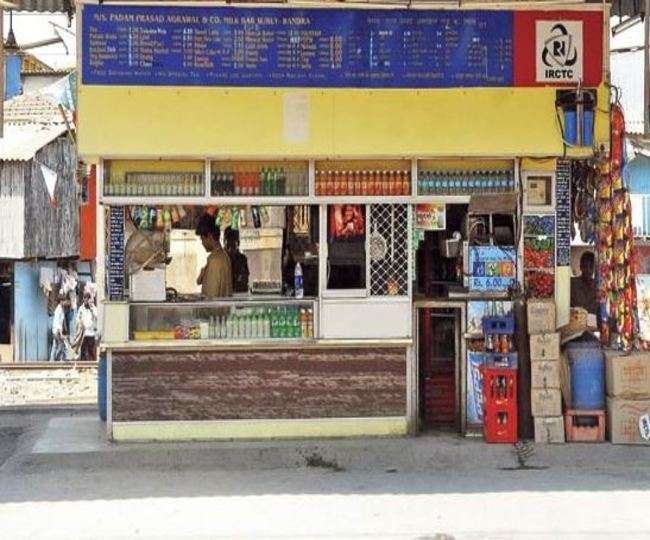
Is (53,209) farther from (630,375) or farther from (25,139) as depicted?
(630,375)

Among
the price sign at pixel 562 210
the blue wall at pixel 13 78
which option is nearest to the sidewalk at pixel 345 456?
the price sign at pixel 562 210

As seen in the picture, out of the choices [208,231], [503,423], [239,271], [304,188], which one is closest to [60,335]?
[239,271]

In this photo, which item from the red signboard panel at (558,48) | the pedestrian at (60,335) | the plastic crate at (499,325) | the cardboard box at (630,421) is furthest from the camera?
the pedestrian at (60,335)

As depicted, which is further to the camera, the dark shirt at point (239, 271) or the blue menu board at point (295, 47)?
the dark shirt at point (239, 271)

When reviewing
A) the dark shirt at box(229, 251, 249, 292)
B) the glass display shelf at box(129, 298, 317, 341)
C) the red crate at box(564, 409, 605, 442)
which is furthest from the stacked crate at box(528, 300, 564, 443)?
the dark shirt at box(229, 251, 249, 292)

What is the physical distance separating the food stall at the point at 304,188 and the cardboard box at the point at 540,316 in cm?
25

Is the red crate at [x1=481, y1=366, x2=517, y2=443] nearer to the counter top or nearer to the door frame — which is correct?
the door frame

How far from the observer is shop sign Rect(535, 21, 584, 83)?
1009cm

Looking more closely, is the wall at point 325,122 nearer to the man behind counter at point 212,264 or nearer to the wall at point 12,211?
the man behind counter at point 212,264

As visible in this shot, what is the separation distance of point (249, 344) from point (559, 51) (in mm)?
3980

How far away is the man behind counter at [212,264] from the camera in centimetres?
1028

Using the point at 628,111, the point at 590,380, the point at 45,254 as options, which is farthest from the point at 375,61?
the point at 628,111

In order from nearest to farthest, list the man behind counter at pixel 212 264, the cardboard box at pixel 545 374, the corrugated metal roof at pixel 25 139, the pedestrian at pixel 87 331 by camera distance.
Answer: the cardboard box at pixel 545 374 < the man behind counter at pixel 212 264 < the pedestrian at pixel 87 331 < the corrugated metal roof at pixel 25 139

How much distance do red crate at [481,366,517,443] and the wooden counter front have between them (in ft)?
2.64
